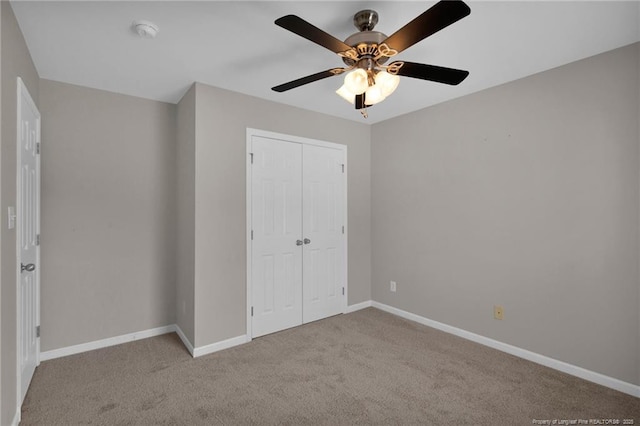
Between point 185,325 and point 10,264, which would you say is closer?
point 10,264

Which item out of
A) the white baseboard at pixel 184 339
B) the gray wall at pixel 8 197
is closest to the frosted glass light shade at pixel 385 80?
the gray wall at pixel 8 197

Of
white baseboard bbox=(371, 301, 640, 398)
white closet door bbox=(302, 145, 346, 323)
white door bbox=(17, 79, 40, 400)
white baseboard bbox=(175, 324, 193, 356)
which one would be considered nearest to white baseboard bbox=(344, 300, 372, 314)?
white closet door bbox=(302, 145, 346, 323)

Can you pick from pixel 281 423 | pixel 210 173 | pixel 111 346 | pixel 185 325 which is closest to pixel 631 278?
pixel 281 423

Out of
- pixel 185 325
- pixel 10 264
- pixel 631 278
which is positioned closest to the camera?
pixel 10 264

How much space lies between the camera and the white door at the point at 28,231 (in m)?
2.09

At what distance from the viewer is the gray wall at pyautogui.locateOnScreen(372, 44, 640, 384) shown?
2338 mm

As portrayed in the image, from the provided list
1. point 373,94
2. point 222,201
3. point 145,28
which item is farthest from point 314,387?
point 145,28

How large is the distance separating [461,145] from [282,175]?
75.7 inches

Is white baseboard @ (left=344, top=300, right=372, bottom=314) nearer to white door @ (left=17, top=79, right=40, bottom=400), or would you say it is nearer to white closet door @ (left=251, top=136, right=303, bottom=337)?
white closet door @ (left=251, top=136, right=303, bottom=337)

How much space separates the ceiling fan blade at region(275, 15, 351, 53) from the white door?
182cm

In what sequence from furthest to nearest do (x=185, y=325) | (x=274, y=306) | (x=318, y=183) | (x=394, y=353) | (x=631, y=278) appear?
(x=318, y=183)
(x=274, y=306)
(x=185, y=325)
(x=394, y=353)
(x=631, y=278)

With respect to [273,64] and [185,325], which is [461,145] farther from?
[185,325]

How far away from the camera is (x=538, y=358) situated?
274cm

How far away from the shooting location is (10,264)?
6.07 ft
